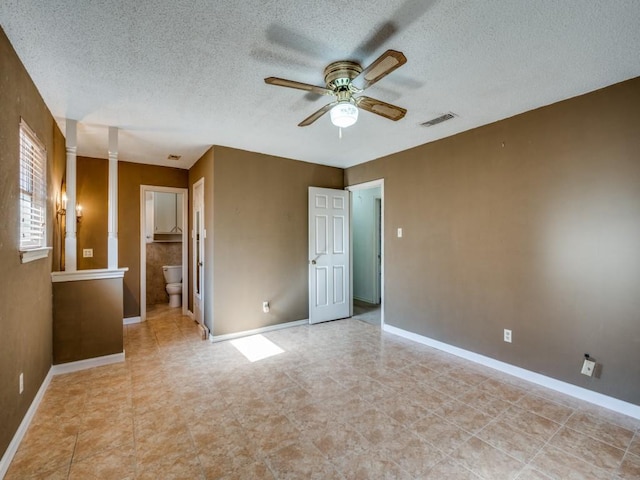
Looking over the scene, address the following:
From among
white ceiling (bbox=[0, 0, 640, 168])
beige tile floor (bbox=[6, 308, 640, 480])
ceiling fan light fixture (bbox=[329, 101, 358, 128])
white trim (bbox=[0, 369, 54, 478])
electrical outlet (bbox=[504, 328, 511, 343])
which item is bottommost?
beige tile floor (bbox=[6, 308, 640, 480])

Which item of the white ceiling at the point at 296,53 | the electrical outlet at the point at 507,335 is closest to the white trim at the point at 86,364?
the white ceiling at the point at 296,53

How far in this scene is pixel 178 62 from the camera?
82.2 inches

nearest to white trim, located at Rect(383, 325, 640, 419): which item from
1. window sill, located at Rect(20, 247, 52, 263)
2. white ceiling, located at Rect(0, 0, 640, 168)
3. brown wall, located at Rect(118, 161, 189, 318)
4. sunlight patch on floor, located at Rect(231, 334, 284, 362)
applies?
sunlight patch on floor, located at Rect(231, 334, 284, 362)

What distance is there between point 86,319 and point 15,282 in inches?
52.3

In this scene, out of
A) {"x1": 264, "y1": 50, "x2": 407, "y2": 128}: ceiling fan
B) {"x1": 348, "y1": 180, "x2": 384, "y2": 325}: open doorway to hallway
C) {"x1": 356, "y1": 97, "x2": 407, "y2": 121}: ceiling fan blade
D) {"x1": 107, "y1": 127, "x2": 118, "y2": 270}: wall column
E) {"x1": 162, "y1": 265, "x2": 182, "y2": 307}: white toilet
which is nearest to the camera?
{"x1": 264, "y1": 50, "x2": 407, "y2": 128}: ceiling fan

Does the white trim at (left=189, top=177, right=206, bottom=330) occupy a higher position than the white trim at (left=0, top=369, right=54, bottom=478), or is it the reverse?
the white trim at (left=189, top=177, right=206, bottom=330)

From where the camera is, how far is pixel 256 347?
3732 millimetres

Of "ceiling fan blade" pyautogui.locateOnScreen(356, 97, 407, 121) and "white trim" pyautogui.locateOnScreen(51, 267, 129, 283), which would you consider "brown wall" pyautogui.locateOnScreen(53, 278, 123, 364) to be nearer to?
"white trim" pyautogui.locateOnScreen(51, 267, 129, 283)

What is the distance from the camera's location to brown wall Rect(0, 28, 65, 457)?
5.92 ft

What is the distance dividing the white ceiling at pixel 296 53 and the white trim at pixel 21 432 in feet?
8.06

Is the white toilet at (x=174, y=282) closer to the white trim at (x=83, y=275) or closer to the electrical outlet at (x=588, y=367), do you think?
the white trim at (x=83, y=275)

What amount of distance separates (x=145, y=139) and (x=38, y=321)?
2264 millimetres

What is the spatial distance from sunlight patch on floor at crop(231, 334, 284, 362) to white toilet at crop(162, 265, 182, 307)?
244 centimetres

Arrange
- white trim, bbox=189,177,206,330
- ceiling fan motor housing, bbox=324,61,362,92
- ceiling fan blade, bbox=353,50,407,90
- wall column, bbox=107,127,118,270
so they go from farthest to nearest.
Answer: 1. white trim, bbox=189,177,206,330
2. wall column, bbox=107,127,118,270
3. ceiling fan motor housing, bbox=324,61,362,92
4. ceiling fan blade, bbox=353,50,407,90
